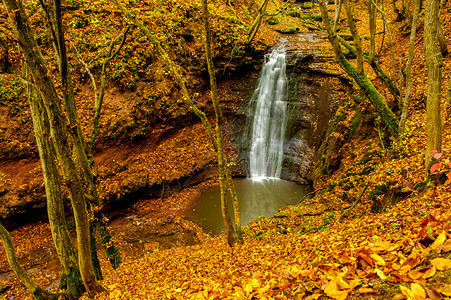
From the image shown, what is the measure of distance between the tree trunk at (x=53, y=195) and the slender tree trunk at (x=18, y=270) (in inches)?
18.3

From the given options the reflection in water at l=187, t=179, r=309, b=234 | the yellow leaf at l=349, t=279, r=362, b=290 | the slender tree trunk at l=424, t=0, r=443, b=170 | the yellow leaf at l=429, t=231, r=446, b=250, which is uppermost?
the slender tree trunk at l=424, t=0, r=443, b=170

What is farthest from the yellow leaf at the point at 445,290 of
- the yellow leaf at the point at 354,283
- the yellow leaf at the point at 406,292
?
the yellow leaf at the point at 354,283

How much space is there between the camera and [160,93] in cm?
1275

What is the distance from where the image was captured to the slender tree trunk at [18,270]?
4157 millimetres

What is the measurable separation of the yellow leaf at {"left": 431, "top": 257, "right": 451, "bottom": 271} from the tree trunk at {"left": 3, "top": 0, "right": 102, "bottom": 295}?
14.8ft

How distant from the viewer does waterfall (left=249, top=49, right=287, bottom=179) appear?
539 inches

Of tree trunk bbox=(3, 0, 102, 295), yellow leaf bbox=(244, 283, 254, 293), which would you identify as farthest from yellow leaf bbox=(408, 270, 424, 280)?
tree trunk bbox=(3, 0, 102, 295)

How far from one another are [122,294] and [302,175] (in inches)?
388

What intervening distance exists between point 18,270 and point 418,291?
18.9 feet

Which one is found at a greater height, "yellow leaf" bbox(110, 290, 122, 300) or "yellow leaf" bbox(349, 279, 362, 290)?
"yellow leaf" bbox(349, 279, 362, 290)

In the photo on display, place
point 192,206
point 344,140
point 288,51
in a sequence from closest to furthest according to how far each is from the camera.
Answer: point 344,140
point 192,206
point 288,51

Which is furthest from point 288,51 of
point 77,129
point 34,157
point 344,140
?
point 34,157

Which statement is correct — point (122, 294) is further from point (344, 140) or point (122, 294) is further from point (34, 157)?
point (344, 140)

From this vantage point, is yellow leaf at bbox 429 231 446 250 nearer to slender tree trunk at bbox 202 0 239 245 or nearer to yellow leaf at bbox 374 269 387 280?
yellow leaf at bbox 374 269 387 280
